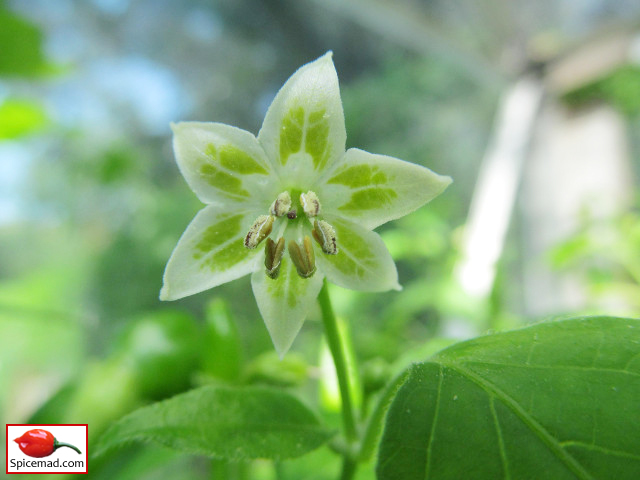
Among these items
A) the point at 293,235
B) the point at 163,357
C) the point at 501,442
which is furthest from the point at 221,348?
the point at 501,442

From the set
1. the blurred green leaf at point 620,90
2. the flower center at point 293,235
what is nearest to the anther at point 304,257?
the flower center at point 293,235

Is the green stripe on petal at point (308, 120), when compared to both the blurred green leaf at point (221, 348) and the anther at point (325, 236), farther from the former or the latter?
the blurred green leaf at point (221, 348)

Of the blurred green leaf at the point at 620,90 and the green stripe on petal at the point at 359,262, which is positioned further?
the blurred green leaf at the point at 620,90

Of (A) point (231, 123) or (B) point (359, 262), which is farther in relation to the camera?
(A) point (231, 123)

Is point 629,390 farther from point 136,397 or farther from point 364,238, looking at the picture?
point 136,397

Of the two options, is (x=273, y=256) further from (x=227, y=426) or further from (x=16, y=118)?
(x=16, y=118)

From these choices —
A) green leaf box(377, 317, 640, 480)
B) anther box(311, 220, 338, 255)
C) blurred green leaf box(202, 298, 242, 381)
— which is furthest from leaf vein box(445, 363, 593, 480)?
blurred green leaf box(202, 298, 242, 381)
